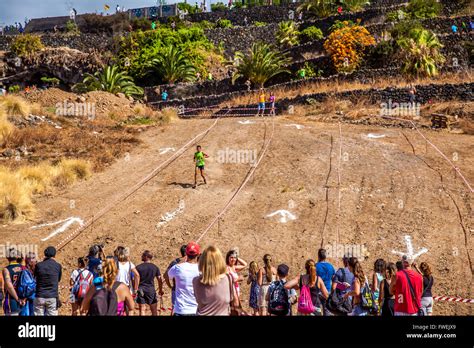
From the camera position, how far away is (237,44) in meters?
51.4

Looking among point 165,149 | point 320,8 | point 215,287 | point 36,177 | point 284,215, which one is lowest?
point 215,287

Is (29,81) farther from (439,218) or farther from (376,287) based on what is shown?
(376,287)

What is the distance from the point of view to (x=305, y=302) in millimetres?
8562

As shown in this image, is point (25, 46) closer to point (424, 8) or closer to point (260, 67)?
point (260, 67)

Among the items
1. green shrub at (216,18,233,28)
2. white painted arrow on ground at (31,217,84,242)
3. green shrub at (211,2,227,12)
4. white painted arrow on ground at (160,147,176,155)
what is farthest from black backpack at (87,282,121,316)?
green shrub at (211,2,227,12)

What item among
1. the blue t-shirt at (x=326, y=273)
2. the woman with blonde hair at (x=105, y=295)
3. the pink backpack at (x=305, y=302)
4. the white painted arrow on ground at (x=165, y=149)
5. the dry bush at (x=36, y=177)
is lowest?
the pink backpack at (x=305, y=302)

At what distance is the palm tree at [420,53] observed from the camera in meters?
34.2

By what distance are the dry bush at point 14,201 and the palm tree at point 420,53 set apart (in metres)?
22.7

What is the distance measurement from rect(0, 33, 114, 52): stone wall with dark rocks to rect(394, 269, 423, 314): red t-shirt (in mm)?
47372

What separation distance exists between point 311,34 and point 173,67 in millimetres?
10910

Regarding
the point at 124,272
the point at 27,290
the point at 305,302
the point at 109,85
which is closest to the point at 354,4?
the point at 109,85

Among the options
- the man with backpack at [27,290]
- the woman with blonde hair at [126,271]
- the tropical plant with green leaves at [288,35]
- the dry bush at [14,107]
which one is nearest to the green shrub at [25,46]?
the tropical plant with green leaves at [288,35]

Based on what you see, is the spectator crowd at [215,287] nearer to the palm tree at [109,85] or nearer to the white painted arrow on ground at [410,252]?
the white painted arrow on ground at [410,252]

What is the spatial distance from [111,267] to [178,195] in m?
12.8
